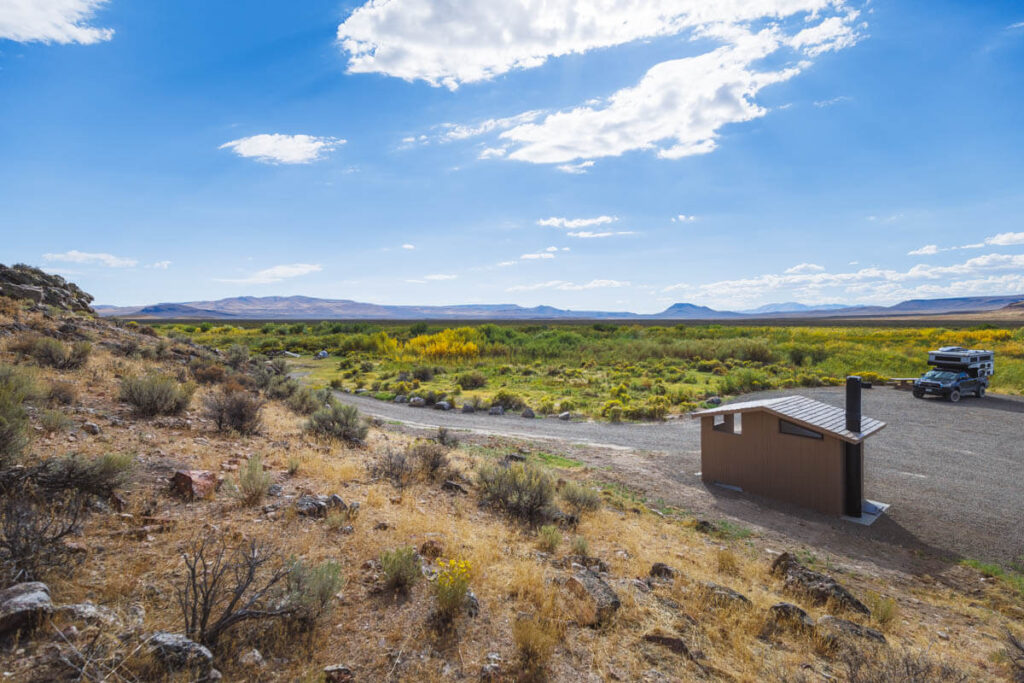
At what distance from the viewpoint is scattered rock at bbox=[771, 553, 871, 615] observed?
20.5 ft

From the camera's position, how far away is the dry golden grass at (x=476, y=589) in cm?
409

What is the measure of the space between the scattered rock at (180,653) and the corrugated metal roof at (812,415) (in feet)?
38.4

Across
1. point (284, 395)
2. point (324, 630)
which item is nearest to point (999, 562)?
point (324, 630)

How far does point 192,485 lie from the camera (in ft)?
20.7

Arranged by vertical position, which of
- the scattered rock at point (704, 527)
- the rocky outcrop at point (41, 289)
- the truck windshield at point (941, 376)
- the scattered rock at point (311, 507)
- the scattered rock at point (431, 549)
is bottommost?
the scattered rock at point (704, 527)

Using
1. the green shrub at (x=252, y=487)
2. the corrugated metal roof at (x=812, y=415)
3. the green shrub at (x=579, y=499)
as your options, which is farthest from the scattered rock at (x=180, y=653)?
the corrugated metal roof at (x=812, y=415)

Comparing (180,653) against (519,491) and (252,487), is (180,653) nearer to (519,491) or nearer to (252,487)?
(252,487)

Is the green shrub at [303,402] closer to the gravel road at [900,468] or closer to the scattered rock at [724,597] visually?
the gravel road at [900,468]

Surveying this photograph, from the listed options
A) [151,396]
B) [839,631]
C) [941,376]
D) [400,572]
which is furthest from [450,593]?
[941,376]

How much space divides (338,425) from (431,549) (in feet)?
22.7

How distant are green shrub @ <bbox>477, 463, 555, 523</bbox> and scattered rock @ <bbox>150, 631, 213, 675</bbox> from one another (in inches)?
206

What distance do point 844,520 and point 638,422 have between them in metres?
10.2

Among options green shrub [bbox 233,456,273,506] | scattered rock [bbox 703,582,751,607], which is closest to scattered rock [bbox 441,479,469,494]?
green shrub [bbox 233,456,273,506]

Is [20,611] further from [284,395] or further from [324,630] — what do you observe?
[284,395]
